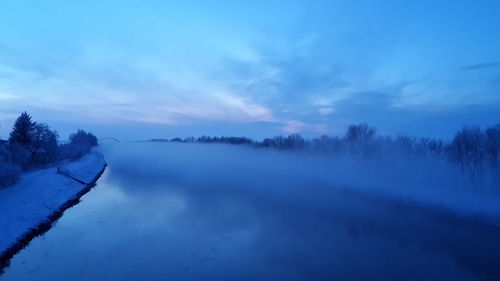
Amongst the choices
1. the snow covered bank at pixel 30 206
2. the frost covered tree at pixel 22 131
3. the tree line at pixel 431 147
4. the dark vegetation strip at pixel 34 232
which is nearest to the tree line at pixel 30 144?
the frost covered tree at pixel 22 131

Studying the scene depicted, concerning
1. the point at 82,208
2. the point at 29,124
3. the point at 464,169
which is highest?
the point at 29,124

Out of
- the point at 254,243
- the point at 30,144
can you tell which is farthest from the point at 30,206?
the point at 30,144

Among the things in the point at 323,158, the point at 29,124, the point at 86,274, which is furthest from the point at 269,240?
the point at 323,158

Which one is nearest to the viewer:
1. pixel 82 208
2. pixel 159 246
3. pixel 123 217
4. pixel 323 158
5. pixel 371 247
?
pixel 159 246

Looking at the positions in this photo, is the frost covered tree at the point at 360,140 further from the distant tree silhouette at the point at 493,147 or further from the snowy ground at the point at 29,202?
the snowy ground at the point at 29,202

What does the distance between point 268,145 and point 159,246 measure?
112m

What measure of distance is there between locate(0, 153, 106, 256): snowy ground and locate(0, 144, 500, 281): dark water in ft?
4.28

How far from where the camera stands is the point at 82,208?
25.1 meters

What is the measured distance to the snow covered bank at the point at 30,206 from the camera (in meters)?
16.1

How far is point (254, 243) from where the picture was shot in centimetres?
1653

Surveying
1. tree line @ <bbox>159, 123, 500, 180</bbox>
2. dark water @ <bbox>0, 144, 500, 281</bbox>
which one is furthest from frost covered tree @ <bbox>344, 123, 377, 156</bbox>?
dark water @ <bbox>0, 144, 500, 281</bbox>

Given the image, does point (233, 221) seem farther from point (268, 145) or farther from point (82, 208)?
point (268, 145)

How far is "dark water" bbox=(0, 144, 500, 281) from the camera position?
13.1 m

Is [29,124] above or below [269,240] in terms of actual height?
above
